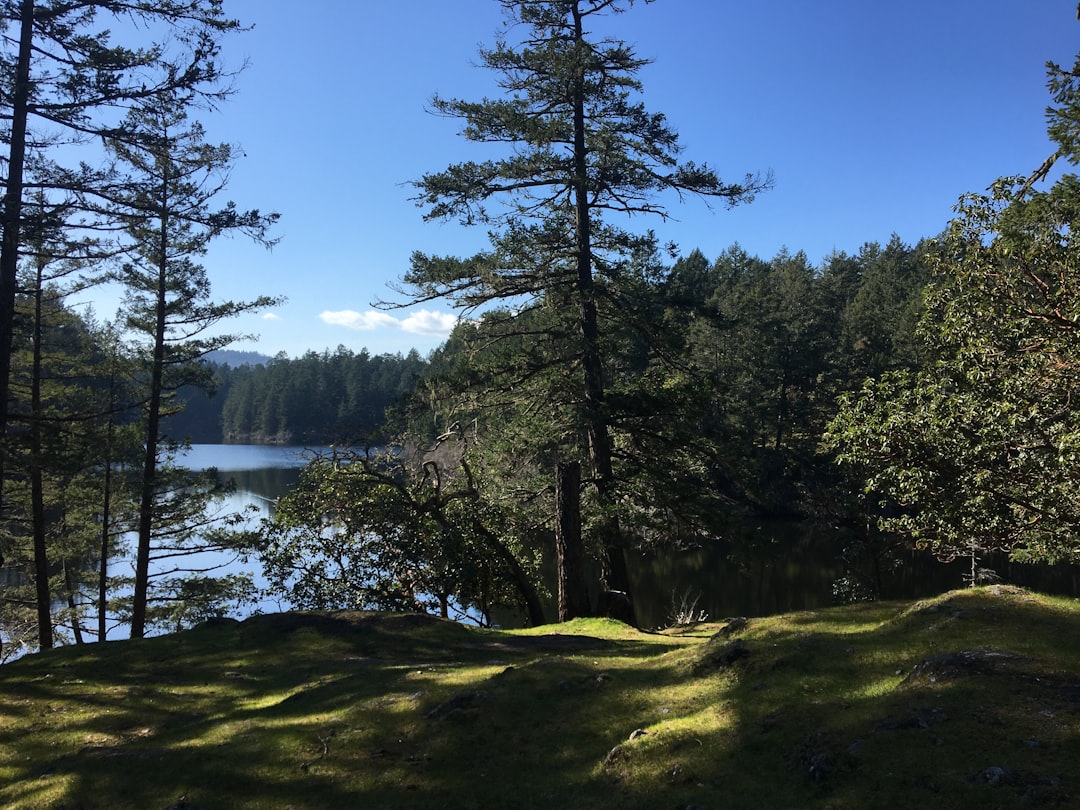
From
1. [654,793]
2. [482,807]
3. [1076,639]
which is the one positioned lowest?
[482,807]

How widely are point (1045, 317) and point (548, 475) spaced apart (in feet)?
37.3

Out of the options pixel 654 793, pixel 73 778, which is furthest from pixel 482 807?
pixel 73 778

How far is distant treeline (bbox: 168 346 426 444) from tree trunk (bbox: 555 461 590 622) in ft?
299

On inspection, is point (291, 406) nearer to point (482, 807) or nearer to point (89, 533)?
point (89, 533)

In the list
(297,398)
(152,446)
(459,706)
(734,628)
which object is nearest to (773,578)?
(734,628)

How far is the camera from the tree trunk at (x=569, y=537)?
49.9 ft

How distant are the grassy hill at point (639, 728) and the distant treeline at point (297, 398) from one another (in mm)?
97964

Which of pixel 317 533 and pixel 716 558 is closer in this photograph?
pixel 317 533

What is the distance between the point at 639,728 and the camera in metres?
5.84

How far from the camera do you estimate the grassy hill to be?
14.1 feet

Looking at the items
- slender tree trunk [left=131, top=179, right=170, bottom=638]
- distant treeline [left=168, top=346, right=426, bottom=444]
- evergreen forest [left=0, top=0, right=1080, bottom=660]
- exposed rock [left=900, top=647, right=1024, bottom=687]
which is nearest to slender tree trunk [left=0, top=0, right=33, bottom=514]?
evergreen forest [left=0, top=0, right=1080, bottom=660]

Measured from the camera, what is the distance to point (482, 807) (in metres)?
5.04

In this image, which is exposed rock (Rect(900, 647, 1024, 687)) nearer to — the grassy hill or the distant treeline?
the grassy hill

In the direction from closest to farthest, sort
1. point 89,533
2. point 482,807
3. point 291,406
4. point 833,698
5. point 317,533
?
point 482,807
point 833,698
point 317,533
point 89,533
point 291,406
